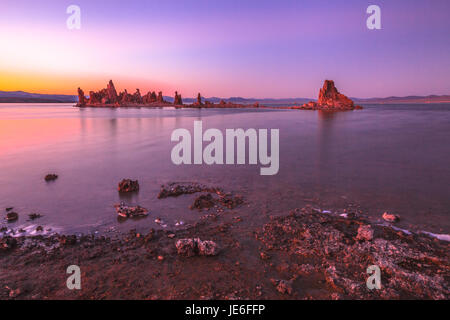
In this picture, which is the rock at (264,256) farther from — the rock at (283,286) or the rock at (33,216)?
the rock at (33,216)

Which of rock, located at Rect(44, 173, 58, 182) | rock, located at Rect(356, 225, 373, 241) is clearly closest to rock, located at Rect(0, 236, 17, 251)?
rock, located at Rect(44, 173, 58, 182)

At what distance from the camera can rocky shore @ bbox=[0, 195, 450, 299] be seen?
438cm

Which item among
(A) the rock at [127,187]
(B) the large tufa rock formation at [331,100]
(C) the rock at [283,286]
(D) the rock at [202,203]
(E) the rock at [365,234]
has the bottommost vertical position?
(C) the rock at [283,286]

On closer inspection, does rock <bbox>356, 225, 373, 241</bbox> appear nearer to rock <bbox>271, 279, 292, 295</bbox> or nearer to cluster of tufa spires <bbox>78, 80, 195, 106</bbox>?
rock <bbox>271, 279, 292, 295</bbox>

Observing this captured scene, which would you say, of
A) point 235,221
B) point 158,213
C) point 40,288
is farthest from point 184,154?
point 40,288

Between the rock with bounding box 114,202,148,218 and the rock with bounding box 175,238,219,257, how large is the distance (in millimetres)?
2474

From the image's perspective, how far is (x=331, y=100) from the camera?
4685 inches

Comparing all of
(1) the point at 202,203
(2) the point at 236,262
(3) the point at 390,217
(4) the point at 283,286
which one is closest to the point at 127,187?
(1) the point at 202,203

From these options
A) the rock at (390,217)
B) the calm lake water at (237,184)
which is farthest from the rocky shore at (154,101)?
the rock at (390,217)

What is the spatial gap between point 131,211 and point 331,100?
129 metres

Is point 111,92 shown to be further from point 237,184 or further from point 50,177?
point 237,184

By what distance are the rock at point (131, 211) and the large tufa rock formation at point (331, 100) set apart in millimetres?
121789

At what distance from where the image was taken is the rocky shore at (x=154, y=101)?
11814 cm
